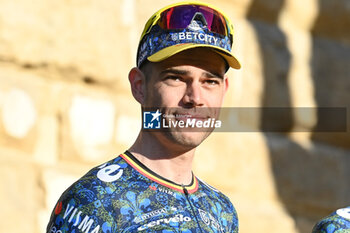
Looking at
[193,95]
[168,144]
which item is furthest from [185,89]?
[168,144]

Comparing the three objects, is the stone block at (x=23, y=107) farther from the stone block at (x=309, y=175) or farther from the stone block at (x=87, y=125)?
the stone block at (x=309, y=175)

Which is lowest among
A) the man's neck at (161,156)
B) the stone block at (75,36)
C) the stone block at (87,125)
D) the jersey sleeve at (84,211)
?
the jersey sleeve at (84,211)

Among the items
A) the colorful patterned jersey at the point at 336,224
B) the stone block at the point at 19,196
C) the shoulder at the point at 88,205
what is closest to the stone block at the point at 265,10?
the stone block at the point at 19,196

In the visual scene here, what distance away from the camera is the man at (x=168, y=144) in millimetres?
2504

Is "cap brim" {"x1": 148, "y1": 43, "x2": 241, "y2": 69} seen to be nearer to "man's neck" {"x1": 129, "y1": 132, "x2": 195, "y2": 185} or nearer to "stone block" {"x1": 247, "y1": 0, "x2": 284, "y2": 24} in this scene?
"man's neck" {"x1": 129, "y1": 132, "x2": 195, "y2": 185}

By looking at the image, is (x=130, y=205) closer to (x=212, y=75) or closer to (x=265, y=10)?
(x=212, y=75)

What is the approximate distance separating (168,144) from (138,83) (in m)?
0.24

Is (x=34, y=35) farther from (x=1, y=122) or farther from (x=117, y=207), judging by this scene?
(x=117, y=207)

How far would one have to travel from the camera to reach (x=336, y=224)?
3.07 meters

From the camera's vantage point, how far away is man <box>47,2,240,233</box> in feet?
8.21

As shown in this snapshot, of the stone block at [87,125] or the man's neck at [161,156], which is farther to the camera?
the stone block at [87,125]

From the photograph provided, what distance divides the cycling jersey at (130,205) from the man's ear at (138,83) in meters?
0.20

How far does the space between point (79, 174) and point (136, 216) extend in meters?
1.79

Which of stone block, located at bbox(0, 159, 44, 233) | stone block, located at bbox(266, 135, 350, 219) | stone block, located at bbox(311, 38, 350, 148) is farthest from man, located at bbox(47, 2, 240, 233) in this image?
stone block, located at bbox(311, 38, 350, 148)
